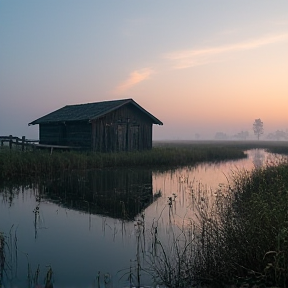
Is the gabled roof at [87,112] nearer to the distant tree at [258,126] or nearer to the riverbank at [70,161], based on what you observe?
the riverbank at [70,161]

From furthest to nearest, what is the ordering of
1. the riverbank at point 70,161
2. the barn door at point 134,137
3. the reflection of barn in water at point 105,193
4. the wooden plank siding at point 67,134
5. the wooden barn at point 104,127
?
the barn door at point 134,137, the wooden plank siding at point 67,134, the wooden barn at point 104,127, the riverbank at point 70,161, the reflection of barn in water at point 105,193

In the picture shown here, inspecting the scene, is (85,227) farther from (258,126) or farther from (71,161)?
(258,126)

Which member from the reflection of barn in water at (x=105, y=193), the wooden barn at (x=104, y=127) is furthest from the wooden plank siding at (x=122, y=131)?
the reflection of barn in water at (x=105, y=193)

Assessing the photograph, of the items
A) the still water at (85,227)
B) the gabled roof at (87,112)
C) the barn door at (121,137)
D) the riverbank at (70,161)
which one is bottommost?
the still water at (85,227)

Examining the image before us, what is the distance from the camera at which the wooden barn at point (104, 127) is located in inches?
1053

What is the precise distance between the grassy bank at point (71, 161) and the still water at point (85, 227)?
2733 mm

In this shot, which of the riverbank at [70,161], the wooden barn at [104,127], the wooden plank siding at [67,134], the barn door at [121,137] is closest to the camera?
the riverbank at [70,161]

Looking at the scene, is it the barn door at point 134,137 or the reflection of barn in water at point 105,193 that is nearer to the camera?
the reflection of barn in water at point 105,193

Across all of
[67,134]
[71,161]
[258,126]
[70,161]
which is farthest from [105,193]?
[258,126]

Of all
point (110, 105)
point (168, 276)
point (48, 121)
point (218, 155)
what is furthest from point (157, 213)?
point (218, 155)

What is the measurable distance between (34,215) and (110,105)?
761 inches

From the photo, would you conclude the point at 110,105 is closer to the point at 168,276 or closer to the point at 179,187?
the point at 179,187

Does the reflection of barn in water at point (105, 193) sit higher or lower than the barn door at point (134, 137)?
lower

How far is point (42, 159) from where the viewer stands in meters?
19.4
